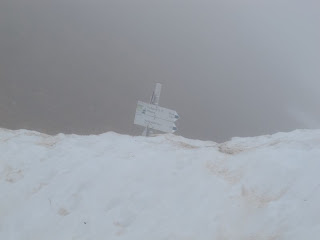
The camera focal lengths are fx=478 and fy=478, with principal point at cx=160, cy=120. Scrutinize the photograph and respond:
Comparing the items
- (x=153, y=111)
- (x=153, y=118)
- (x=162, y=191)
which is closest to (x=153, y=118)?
(x=153, y=118)

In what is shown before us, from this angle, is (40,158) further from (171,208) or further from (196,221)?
(196,221)

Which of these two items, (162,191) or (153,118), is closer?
(162,191)

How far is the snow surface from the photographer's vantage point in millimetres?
4059

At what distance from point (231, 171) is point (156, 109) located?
289 cm

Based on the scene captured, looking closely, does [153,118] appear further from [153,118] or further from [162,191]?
[162,191]

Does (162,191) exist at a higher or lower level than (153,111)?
lower

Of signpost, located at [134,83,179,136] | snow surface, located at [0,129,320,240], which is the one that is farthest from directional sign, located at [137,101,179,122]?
snow surface, located at [0,129,320,240]

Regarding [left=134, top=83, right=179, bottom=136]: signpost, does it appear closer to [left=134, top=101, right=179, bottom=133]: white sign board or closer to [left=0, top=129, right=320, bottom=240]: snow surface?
[left=134, top=101, right=179, bottom=133]: white sign board

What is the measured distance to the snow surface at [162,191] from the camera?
4.06 metres

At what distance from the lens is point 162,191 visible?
4.93 meters

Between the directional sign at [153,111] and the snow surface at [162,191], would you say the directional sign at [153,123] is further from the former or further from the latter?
the snow surface at [162,191]

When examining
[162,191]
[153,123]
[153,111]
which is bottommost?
[162,191]

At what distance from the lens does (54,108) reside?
16.4 meters

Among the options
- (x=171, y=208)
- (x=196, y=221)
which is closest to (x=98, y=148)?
(x=171, y=208)
